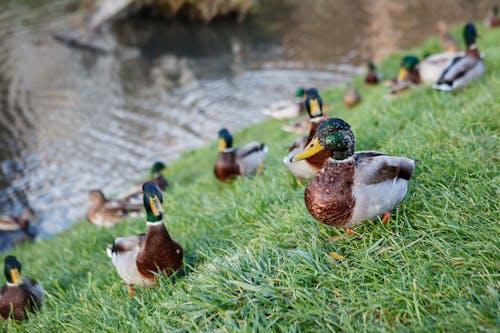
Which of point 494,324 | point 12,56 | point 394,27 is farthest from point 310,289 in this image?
point 12,56

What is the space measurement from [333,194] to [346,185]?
0.09 metres

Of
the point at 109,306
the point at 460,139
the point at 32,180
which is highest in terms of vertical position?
the point at 460,139

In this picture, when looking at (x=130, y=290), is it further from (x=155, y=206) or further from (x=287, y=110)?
(x=287, y=110)

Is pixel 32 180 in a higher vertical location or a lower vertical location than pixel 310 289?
lower

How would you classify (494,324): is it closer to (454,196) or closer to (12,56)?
(454,196)

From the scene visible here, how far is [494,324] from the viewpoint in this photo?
207cm

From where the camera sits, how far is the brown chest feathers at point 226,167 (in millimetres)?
5672

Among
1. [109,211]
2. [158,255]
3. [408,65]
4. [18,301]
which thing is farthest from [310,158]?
[408,65]

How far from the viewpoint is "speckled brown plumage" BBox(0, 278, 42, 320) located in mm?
3898

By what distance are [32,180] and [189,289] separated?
8.73 meters

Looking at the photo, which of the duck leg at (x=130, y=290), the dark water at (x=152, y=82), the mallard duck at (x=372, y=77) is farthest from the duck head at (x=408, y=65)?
the duck leg at (x=130, y=290)

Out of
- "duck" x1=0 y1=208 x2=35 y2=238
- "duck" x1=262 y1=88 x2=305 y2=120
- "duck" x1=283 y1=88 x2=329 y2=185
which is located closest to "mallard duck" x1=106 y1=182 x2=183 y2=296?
"duck" x1=283 y1=88 x2=329 y2=185

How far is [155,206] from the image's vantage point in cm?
342

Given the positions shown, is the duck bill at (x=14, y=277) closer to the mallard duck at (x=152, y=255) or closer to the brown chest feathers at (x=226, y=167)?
the mallard duck at (x=152, y=255)
